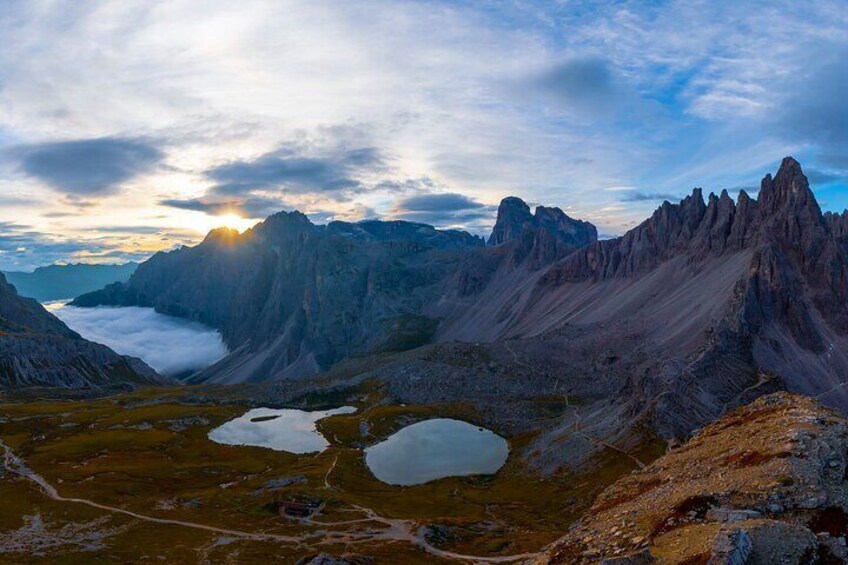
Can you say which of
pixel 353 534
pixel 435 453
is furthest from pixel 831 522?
pixel 435 453

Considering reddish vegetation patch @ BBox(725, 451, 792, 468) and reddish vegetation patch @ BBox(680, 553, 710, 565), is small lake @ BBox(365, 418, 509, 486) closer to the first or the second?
reddish vegetation patch @ BBox(725, 451, 792, 468)

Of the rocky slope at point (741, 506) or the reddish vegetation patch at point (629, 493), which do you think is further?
the reddish vegetation patch at point (629, 493)

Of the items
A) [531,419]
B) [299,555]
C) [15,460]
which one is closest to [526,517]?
[299,555]

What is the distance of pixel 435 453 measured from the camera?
536 ft

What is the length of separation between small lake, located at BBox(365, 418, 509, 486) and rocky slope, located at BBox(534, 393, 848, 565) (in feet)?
299

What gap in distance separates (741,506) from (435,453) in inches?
5080

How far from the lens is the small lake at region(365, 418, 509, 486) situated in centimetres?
14712

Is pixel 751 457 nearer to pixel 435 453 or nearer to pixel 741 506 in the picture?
pixel 741 506

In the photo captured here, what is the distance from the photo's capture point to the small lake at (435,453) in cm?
14712

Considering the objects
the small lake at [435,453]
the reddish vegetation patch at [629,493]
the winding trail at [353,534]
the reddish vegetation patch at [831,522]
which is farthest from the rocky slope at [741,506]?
the small lake at [435,453]

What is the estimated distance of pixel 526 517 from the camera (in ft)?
368

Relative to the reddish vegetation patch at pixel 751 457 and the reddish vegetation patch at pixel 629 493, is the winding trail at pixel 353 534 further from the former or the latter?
the reddish vegetation patch at pixel 751 457

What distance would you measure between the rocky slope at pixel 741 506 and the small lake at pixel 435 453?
9128 centimetres

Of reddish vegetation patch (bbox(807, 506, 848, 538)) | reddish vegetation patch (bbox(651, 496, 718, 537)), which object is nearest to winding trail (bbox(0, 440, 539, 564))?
reddish vegetation patch (bbox(651, 496, 718, 537))
